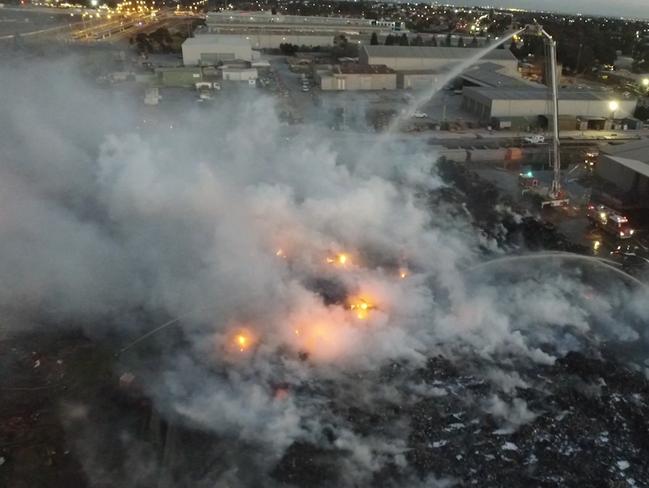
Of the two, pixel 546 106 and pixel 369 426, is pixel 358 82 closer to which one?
pixel 546 106

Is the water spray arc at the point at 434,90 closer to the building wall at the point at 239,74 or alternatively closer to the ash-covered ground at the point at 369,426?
the building wall at the point at 239,74

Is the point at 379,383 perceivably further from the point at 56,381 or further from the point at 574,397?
the point at 56,381

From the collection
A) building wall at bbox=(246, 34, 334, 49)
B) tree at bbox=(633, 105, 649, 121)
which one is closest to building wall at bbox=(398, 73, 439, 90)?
tree at bbox=(633, 105, 649, 121)

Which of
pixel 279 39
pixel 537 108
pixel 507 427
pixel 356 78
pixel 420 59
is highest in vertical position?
pixel 279 39

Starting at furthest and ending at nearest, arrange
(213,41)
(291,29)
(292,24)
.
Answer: (292,24), (291,29), (213,41)

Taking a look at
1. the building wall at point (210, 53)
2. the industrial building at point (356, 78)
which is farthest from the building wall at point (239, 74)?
the building wall at point (210, 53)

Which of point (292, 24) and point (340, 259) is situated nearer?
point (340, 259)

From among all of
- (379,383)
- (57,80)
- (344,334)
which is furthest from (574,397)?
(57,80)

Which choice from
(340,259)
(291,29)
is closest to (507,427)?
(340,259)
